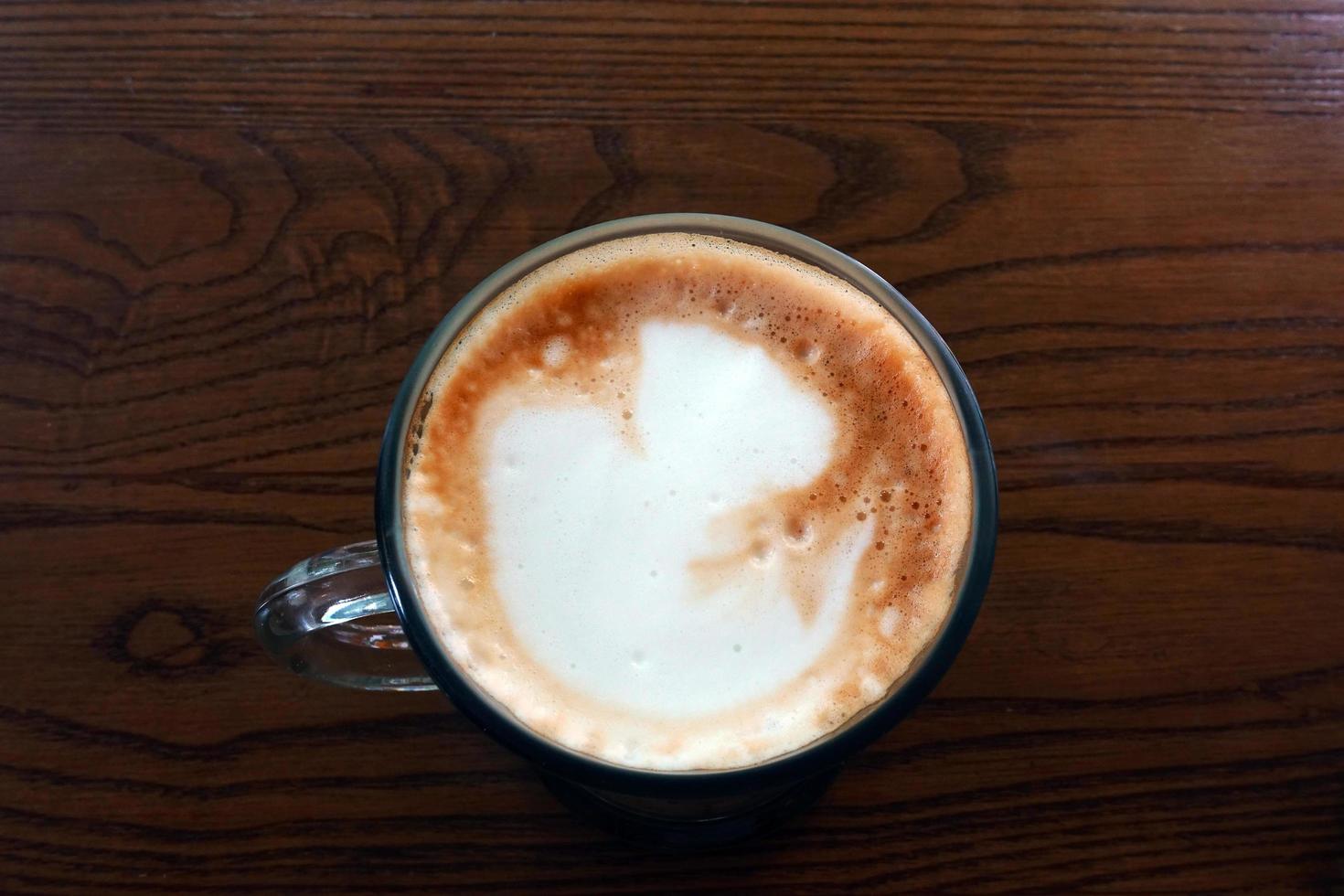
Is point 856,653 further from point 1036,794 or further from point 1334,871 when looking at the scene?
point 1334,871

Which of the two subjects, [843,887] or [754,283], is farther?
[843,887]

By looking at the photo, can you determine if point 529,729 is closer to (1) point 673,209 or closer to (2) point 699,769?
(2) point 699,769

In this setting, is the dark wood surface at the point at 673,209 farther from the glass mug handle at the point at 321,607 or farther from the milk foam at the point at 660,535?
the milk foam at the point at 660,535

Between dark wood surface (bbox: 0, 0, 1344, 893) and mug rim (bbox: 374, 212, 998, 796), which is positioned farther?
dark wood surface (bbox: 0, 0, 1344, 893)

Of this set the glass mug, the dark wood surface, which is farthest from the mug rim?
the dark wood surface

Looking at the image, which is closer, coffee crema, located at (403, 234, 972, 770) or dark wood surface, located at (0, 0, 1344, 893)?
coffee crema, located at (403, 234, 972, 770)

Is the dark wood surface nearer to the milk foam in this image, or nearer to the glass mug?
the glass mug

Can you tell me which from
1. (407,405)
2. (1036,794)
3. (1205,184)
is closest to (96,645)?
(407,405)

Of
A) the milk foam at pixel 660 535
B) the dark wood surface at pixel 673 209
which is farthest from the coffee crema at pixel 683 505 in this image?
the dark wood surface at pixel 673 209
